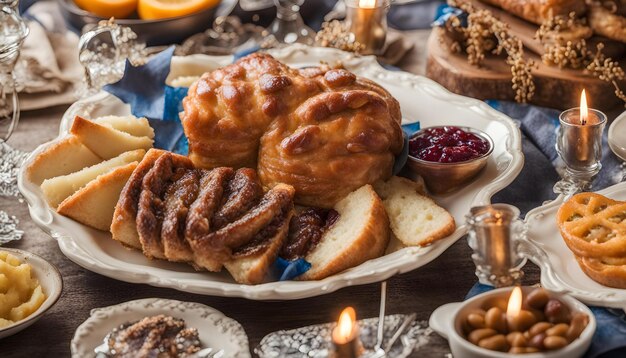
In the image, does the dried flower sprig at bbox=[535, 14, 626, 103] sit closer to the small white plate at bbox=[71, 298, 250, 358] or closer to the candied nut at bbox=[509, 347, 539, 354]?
the candied nut at bbox=[509, 347, 539, 354]

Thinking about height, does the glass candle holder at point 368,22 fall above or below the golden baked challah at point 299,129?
below

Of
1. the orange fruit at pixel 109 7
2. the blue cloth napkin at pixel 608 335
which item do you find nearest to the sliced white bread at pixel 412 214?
the blue cloth napkin at pixel 608 335

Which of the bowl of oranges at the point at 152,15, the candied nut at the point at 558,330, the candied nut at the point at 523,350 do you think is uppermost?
the candied nut at the point at 558,330

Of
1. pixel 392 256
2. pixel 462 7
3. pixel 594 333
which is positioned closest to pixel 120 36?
pixel 462 7

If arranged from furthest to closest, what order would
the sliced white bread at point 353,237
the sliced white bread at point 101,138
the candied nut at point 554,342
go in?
the sliced white bread at point 101,138 → the sliced white bread at point 353,237 → the candied nut at point 554,342

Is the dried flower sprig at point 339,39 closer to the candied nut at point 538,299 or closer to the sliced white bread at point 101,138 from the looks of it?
the sliced white bread at point 101,138

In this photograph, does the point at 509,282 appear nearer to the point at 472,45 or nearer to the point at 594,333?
the point at 594,333

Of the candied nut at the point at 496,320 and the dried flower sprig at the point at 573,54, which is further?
the dried flower sprig at the point at 573,54

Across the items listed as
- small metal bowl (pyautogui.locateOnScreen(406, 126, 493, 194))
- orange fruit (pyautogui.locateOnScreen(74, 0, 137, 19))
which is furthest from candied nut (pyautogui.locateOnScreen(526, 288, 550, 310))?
orange fruit (pyautogui.locateOnScreen(74, 0, 137, 19))
